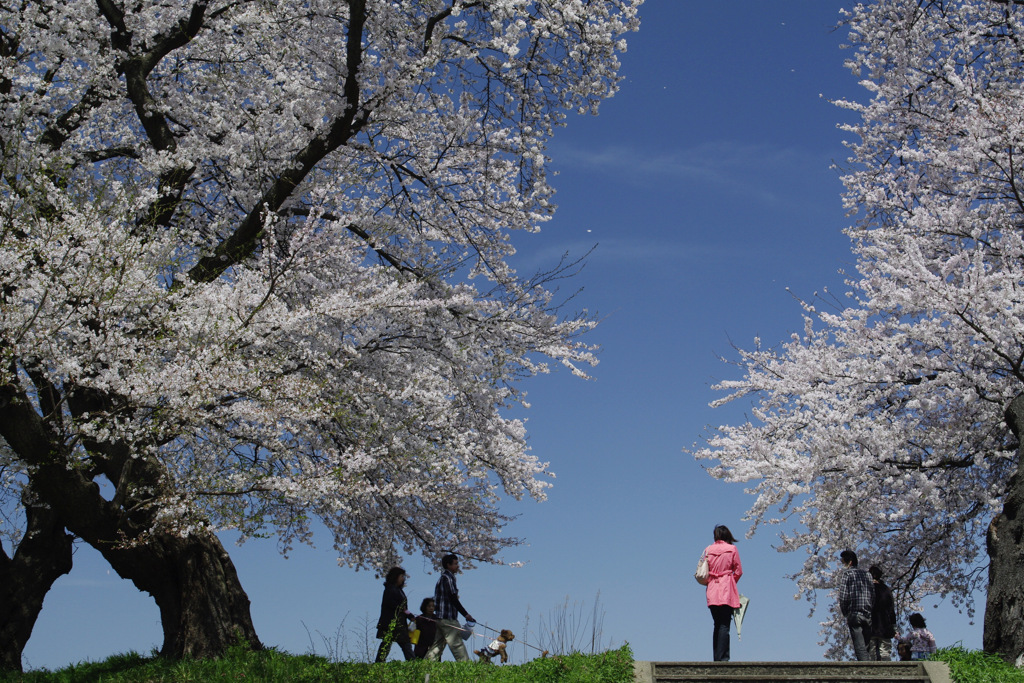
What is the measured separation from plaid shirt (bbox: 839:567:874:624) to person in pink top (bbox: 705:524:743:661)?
2269mm

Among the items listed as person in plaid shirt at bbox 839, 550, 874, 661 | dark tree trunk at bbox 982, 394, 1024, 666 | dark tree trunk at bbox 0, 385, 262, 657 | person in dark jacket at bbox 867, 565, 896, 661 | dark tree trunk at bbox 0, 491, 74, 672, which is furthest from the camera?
dark tree trunk at bbox 0, 491, 74, 672

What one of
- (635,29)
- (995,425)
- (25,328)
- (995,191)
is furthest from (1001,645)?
(25,328)

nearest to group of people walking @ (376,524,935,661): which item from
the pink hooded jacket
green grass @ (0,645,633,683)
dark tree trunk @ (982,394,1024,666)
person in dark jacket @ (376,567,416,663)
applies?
person in dark jacket @ (376,567,416,663)

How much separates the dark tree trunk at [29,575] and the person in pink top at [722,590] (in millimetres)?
9534

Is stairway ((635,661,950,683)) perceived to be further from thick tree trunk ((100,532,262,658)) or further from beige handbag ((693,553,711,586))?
thick tree trunk ((100,532,262,658))

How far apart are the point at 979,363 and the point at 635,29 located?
6.83 metres

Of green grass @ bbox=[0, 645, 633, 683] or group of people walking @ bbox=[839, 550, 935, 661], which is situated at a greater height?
group of people walking @ bbox=[839, 550, 935, 661]

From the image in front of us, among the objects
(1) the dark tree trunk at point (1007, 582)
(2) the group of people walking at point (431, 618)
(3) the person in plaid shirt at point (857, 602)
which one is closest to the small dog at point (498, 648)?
(2) the group of people walking at point (431, 618)

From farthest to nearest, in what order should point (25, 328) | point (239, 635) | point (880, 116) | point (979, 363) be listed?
1. point (880, 116)
2. point (979, 363)
3. point (239, 635)
4. point (25, 328)

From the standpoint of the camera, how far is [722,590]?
31.6 ft

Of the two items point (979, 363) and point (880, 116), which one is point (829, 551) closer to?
point (979, 363)

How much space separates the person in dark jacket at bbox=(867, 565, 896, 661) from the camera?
36.7ft

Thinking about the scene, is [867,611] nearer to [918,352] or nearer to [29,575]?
[918,352]

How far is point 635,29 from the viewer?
11.5 meters
